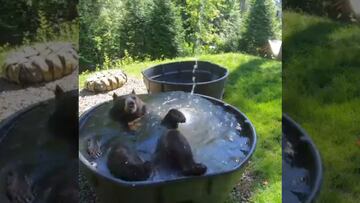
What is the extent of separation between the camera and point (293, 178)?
2.30 meters

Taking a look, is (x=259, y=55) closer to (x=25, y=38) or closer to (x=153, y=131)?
(x=153, y=131)

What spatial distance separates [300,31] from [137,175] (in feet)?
3.03

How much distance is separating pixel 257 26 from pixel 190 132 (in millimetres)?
568

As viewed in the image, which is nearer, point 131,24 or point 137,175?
point 137,175

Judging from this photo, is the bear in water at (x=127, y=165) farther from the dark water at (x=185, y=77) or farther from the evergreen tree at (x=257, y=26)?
the evergreen tree at (x=257, y=26)

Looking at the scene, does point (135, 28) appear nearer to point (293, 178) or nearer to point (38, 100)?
point (38, 100)

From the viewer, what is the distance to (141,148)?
6.90ft

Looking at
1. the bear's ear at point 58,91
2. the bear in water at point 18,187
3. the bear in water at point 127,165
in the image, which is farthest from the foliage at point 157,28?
the bear in water at point 18,187

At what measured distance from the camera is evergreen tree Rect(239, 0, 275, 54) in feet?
7.49

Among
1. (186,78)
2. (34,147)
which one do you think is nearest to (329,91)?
(186,78)

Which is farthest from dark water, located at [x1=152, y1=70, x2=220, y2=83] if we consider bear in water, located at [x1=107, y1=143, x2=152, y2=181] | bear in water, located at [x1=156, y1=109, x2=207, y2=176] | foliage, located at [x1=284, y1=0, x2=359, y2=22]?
foliage, located at [x1=284, y1=0, x2=359, y2=22]

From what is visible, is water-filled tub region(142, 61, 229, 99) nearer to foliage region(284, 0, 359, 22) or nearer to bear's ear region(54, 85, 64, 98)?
bear's ear region(54, 85, 64, 98)

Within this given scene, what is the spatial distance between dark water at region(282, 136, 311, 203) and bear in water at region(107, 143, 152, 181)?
0.63 metres

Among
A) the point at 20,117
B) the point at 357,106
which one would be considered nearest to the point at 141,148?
the point at 20,117
